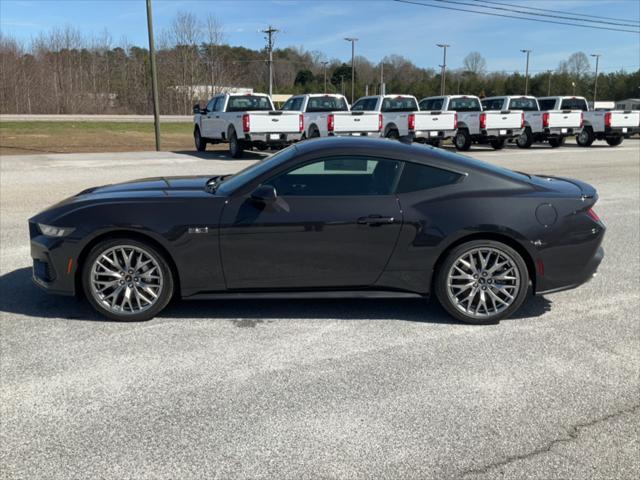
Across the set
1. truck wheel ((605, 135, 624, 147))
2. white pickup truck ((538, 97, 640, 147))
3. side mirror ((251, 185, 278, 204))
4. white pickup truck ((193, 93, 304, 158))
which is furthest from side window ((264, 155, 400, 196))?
truck wheel ((605, 135, 624, 147))

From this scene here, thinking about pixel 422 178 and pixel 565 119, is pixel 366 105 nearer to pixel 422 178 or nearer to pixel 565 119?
pixel 565 119

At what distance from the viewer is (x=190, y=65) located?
69000 mm

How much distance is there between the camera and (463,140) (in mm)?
23469

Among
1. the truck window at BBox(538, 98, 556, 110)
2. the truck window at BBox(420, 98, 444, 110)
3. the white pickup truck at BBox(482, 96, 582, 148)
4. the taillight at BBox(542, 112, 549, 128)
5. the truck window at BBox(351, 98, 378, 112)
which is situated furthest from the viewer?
the truck window at BBox(538, 98, 556, 110)

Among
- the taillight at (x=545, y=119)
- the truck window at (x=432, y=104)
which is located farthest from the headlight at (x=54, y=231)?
the taillight at (x=545, y=119)

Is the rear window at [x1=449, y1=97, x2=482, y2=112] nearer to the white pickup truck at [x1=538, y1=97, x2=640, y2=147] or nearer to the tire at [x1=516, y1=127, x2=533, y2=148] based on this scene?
the tire at [x1=516, y1=127, x2=533, y2=148]

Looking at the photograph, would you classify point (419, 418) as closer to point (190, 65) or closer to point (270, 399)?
point (270, 399)

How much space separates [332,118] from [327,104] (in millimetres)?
1557

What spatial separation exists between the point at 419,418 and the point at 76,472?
5.90 ft

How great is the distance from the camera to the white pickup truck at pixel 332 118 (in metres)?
20.1

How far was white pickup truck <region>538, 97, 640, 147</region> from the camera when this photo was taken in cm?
2519

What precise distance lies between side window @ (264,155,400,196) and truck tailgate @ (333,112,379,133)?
1574 centimetres

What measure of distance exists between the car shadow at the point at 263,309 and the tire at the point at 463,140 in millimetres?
18847

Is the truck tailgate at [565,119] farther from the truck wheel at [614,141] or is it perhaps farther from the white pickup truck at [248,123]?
the white pickup truck at [248,123]
